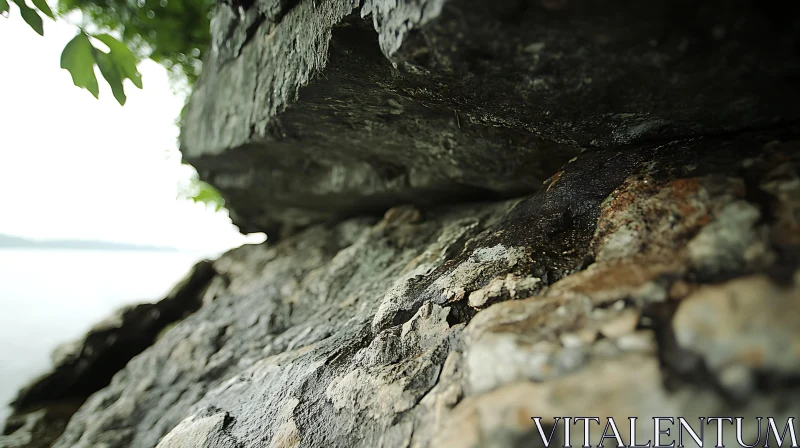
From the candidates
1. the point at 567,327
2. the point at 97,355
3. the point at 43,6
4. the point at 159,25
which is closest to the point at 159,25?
the point at 159,25

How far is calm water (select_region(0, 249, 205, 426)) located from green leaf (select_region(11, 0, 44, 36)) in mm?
2118

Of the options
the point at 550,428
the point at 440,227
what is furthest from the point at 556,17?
the point at 440,227

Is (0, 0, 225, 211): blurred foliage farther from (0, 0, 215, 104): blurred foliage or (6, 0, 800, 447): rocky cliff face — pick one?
(6, 0, 800, 447): rocky cliff face

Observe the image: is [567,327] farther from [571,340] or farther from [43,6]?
[43,6]

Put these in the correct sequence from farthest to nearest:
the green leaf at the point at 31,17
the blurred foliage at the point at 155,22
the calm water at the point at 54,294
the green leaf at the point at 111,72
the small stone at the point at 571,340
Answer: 1. the calm water at the point at 54,294
2. the blurred foliage at the point at 155,22
3. the green leaf at the point at 111,72
4. the green leaf at the point at 31,17
5. the small stone at the point at 571,340

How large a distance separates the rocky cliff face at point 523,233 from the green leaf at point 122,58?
412 millimetres

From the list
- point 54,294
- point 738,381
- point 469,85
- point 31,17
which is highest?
point 31,17

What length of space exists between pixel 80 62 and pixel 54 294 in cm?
368

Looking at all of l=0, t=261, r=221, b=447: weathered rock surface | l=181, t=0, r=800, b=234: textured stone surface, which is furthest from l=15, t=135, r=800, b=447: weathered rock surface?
l=0, t=261, r=221, b=447: weathered rock surface

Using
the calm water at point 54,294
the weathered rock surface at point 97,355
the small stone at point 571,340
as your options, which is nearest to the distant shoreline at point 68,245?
the calm water at point 54,294

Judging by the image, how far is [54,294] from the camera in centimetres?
359

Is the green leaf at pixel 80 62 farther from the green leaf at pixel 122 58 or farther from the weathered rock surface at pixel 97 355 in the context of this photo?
the weathered rock surface at pixel 97 355

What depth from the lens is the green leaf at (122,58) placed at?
1.19 metres

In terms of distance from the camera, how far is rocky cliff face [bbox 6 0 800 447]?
1.82ft
